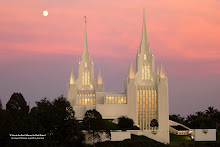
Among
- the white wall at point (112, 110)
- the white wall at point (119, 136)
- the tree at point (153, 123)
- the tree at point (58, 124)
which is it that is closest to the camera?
the tree at point (58, 124)

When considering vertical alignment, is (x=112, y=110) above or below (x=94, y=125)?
above

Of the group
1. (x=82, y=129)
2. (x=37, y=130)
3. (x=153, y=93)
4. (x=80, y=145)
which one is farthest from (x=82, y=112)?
(x=37, y=130)

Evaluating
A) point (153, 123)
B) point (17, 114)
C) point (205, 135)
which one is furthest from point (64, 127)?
point (153, 123)

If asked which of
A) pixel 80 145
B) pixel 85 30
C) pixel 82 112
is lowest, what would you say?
pixel 80 145

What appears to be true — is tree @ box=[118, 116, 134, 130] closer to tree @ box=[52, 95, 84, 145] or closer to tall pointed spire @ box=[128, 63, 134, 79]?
tree @ box=[52, 95, 84, 145]

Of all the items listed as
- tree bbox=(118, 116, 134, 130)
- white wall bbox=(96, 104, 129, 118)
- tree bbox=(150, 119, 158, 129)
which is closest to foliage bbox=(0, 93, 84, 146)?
tree bbox=(118, 116, 134, 130)

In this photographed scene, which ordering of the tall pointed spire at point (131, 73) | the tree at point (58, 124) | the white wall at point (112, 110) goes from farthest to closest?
the tall pointed spire at point (131, 73)
the white wall at point (112, 110)
the tree at point (58, 124)

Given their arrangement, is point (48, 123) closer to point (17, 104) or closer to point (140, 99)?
point (17, 104)

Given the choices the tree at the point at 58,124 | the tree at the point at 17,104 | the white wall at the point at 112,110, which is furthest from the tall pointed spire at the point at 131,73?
the tree at the point at 58,124

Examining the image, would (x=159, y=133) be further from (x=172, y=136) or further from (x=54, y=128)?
(x=54, y=128)

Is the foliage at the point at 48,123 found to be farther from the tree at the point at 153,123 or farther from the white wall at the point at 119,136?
the tree at the point at 153,123

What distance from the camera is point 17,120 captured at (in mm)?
58219

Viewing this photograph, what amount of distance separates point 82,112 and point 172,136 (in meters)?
18.5

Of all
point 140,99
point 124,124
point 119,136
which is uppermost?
point 140,99
